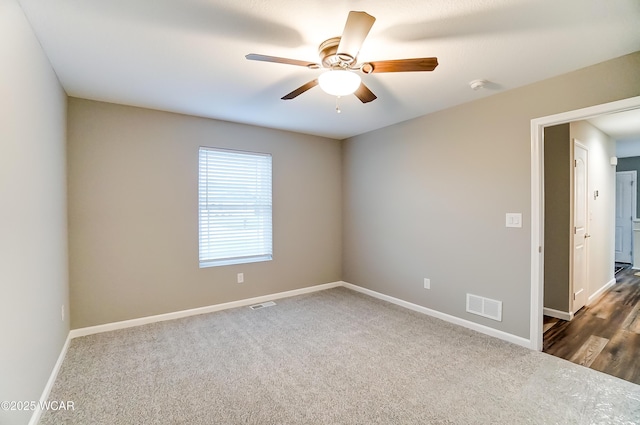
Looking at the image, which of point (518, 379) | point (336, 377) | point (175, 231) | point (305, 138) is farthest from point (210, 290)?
point (518, 379)

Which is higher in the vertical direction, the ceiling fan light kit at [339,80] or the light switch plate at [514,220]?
the ceiling fan light kit at [339,80]

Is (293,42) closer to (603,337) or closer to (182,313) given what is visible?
(182,313)

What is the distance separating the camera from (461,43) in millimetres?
2035

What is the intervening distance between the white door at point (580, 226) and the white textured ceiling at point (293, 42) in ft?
5.57

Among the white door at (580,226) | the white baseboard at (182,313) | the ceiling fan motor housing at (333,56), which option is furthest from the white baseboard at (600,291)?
the ceiling fan motor housing at (333,56)

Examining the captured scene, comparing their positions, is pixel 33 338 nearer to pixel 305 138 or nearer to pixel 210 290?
pixel 210 290

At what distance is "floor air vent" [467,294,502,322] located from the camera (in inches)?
116

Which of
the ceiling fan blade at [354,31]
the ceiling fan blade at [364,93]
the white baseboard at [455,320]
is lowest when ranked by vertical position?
the white baseboard at [455,320]

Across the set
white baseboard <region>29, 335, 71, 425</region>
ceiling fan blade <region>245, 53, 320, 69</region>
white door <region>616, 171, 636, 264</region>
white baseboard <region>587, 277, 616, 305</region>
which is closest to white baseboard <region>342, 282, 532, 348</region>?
white baseboard <region>587, 277, 616, 305</region>

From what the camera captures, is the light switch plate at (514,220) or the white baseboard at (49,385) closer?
the white baseboard at (49,385)

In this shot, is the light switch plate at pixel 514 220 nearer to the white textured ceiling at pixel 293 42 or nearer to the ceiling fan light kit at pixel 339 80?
the white textured ceiling at pixel 293 42

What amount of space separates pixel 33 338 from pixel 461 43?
11.0 ft

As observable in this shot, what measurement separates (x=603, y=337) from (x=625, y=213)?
537 cm

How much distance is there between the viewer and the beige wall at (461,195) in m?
2.64
